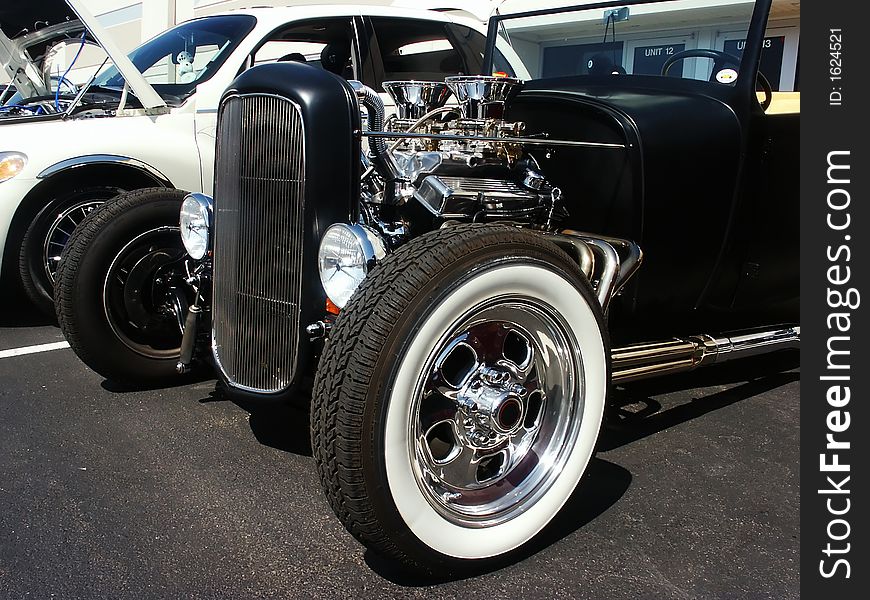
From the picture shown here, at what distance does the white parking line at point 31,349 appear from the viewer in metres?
4.35

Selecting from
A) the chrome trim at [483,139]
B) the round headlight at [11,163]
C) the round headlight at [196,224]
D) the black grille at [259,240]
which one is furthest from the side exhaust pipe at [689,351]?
the round headlight at [11,163]

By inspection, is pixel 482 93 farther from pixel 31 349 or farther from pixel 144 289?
pixel 31 349

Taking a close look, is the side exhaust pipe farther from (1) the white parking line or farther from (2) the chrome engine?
(1) the white parking line

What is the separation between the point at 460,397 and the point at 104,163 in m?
3.32

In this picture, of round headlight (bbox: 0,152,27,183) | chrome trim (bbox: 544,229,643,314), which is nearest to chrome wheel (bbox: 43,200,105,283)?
round headlight (bbox: 0,152,27,183)

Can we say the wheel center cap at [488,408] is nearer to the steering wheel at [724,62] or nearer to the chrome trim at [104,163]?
the steering wheel at [724,62]

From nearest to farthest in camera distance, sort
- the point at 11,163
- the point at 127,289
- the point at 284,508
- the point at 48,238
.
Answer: the point at 284,508, the point at 127,289, the point at 11,163, the point at 48,238

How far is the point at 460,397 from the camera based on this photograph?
2.43 m

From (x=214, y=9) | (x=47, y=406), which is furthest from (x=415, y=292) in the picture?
(x=214, y=9)

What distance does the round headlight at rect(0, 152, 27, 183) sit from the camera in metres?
4.70

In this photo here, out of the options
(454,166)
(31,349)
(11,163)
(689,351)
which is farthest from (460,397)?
(11,163)

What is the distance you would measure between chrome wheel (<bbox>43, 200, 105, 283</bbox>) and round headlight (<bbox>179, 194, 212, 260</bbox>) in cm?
188

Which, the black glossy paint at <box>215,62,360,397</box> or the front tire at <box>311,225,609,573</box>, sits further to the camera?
the black glossy paint at <box>215,62,360,397</box>

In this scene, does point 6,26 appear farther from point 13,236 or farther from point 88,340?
point 88,340
